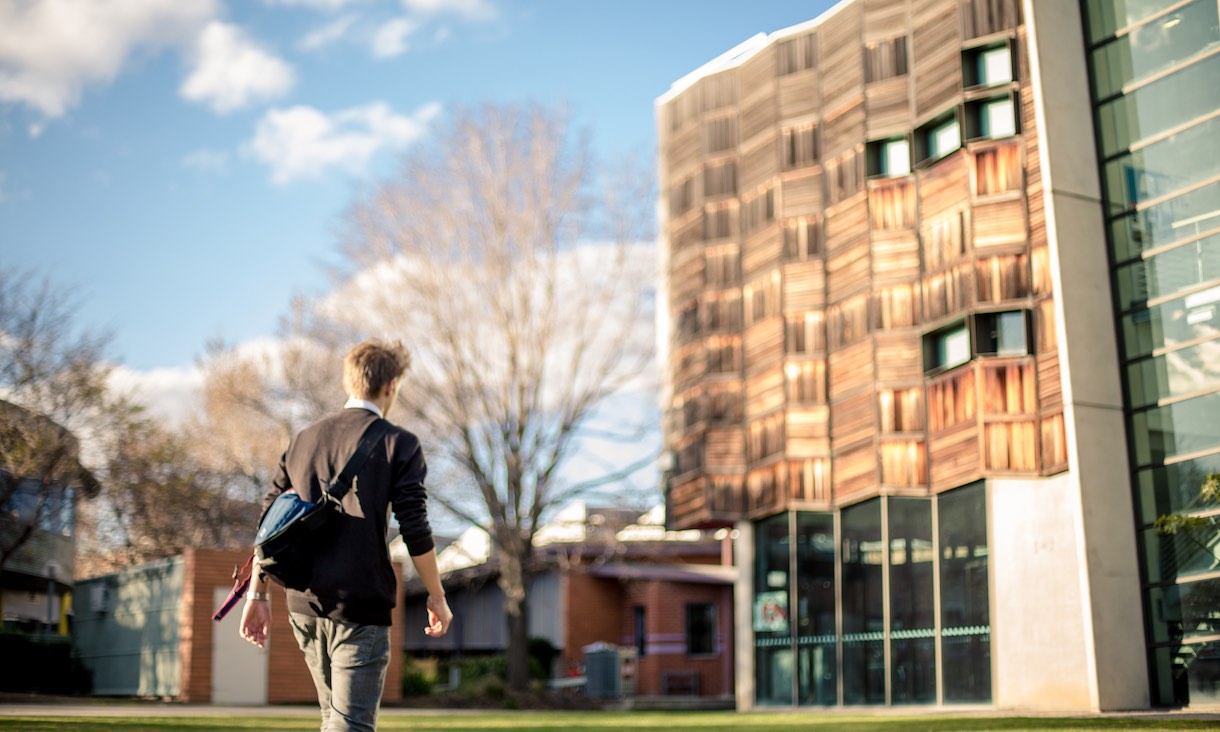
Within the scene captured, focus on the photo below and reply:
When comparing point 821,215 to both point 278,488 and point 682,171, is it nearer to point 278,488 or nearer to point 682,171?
point 682,171

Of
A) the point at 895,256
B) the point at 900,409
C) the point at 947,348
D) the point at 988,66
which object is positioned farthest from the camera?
the point at 895,256

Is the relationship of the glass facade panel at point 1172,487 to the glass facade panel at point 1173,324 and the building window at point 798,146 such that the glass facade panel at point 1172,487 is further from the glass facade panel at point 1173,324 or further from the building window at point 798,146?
the building window at point 798,146

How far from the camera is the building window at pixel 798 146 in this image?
91.1 ft

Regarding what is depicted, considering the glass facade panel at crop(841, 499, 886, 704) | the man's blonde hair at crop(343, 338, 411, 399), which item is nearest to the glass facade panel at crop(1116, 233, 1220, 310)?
the glass facade panel at crop(841, 499, 886, 704)

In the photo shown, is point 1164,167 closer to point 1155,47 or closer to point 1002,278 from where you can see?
point 1155,47

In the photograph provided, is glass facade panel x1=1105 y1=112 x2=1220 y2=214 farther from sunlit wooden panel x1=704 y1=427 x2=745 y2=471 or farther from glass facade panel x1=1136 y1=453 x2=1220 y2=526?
sunlit wooden panel x1=704 y1=427 x2=745 y2=471

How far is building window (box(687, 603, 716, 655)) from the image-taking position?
4219 cm

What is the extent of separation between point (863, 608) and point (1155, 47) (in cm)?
1204

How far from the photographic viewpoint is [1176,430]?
64.9ft

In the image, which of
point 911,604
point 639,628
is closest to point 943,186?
point 911,604

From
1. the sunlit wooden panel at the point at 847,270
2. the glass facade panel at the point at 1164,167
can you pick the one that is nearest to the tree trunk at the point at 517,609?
the sunlit wooden panel at the point at 847,270

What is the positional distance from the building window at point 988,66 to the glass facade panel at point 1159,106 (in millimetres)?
2135

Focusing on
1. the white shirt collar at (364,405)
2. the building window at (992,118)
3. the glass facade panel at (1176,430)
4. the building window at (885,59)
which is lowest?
the white shirt collar at (364,405)

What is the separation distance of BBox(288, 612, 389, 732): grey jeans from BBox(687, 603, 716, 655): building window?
126ft
